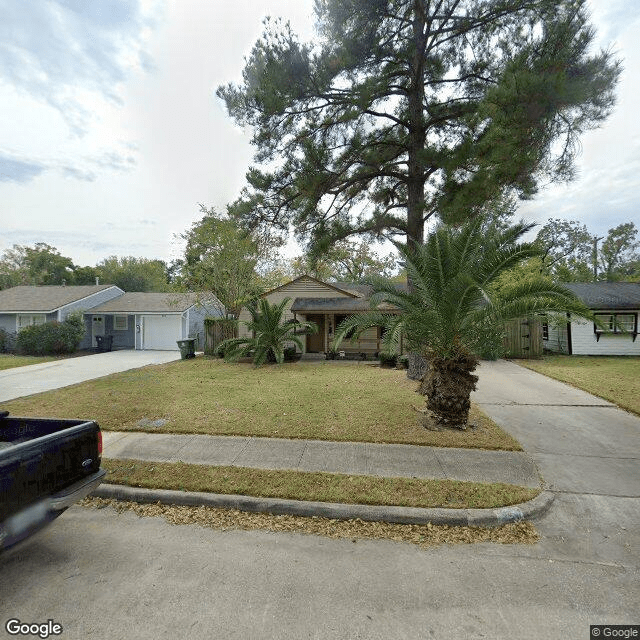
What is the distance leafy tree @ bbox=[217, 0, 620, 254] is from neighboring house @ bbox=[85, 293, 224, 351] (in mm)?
11501

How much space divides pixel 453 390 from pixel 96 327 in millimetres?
22142

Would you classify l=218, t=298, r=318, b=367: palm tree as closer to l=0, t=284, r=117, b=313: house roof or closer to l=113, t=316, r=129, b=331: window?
l=113, t=316, r=129, b=331: window

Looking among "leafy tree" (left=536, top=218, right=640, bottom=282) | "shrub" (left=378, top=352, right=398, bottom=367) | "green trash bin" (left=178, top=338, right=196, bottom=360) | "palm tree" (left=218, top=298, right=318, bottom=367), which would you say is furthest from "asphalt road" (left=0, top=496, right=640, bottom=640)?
"leafy tree" (left=536, top=218, right=640, bottom=282)

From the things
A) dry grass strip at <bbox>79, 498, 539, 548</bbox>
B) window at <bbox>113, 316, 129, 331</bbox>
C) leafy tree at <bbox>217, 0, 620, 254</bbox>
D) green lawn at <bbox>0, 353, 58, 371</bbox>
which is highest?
leafy tree at <bbox>217, 0, 620, 254</bbox>

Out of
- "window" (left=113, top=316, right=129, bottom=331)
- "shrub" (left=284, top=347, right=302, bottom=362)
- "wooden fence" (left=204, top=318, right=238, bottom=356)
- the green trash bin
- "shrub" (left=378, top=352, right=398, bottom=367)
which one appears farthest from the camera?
"window" (left=113, top=316, right=129, bottom=331)

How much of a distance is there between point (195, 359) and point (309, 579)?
13798mm

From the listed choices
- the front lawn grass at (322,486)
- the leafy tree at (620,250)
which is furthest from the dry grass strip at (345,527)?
the leafy tree at (620,250)

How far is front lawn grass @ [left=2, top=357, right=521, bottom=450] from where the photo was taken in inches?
224

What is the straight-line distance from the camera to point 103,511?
363cm

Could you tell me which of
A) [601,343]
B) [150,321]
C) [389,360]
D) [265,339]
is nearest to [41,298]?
[150,321]

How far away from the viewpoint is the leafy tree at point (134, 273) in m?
40.2

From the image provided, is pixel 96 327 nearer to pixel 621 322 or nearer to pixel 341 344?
pixel 341 344

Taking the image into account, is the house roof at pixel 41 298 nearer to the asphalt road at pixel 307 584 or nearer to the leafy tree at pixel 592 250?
the asphalt road at pixel 307 584

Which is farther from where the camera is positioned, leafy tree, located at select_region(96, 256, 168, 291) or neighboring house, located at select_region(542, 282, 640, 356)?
leafy tree, located at select_region(96, 256, 168, 291)
